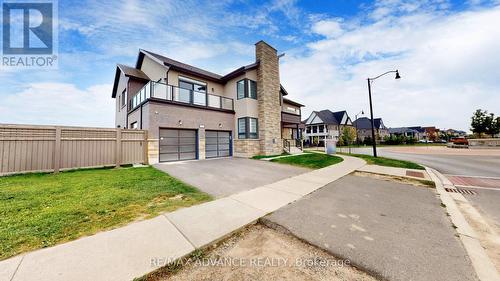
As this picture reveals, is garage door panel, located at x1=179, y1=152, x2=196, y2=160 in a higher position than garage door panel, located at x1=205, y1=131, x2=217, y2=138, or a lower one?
lower

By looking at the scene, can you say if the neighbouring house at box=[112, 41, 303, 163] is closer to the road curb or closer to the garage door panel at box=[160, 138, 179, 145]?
the garage door panel at box=[160, 138, 179, 145]

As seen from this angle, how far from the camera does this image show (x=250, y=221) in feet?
12.9

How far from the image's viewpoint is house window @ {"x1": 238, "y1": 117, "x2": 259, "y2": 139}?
16.3m

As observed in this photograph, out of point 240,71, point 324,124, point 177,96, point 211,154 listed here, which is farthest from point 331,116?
point 177,96

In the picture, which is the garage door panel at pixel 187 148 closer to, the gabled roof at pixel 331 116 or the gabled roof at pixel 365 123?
the gabled roof at pixel 331 116

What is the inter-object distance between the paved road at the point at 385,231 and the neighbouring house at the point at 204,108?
11074 mm

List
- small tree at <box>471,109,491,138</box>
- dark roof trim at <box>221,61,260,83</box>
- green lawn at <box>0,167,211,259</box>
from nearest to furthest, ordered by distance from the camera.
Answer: green lawn at <box>0,167,211,259</box>
dark roof trim at <box>221,61,260,83</box>
small tree at <box>471,109,491,138</box>

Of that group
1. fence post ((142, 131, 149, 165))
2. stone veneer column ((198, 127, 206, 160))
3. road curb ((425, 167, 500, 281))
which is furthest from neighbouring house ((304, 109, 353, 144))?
road curb ((425, 167, 500, 281))

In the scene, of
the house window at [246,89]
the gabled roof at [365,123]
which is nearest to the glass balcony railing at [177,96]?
the house window at [246,89]

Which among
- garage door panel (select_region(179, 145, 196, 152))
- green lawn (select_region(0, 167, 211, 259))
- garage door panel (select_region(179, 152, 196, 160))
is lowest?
green lawn (select_region(0, 167, 211, 259))

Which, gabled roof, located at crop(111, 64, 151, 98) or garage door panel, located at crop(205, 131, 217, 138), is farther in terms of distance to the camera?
gabled roof, located at crop(111, 64, 151, 98)

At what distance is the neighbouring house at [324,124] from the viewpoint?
51562 millimetres

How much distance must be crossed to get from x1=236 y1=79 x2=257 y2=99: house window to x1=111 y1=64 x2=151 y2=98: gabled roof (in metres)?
8.93

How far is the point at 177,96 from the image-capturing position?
45.8ft
